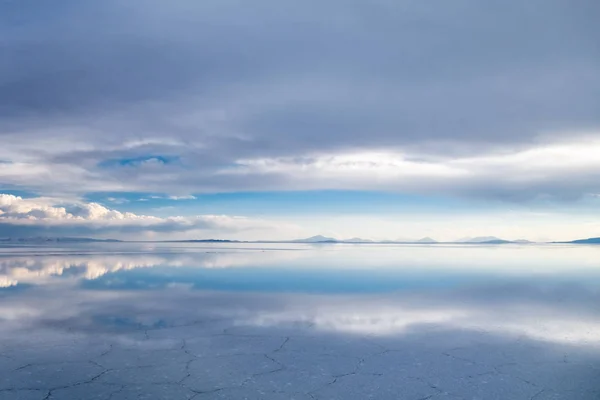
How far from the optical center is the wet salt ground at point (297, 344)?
766 cm

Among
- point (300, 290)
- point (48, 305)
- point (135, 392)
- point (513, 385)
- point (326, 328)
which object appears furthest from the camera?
point (300, 290)

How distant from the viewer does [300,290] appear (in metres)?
19.0

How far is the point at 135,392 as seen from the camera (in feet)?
24.1

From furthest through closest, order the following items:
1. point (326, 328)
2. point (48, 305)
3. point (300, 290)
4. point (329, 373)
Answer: point (300, 290), point (48, 305), point (326, 328), point (329, 373)

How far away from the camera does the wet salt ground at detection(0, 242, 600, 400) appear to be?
7.66 m

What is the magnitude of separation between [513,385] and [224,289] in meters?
13.3

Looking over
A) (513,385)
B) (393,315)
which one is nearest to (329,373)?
(513,385)

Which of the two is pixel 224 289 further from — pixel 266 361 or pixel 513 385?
pixel 513 385

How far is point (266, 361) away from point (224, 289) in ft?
34.4

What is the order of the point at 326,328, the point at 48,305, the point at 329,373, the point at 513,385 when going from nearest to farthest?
the point at 513,385 → the point at 329,373 → the point at 326,328 → the point at 48,305

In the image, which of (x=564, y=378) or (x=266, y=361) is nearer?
(x=564, y=378)

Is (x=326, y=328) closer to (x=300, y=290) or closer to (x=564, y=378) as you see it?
(x=564, y=378)

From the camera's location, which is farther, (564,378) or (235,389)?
(564,378)

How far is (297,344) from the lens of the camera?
33.7 feet
